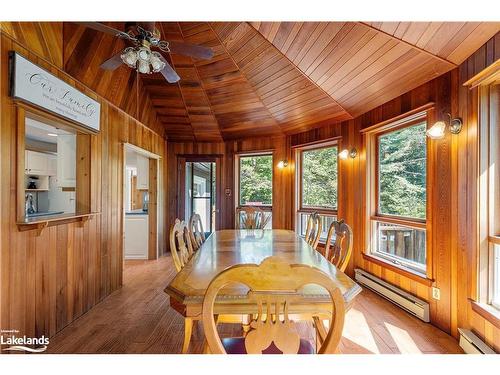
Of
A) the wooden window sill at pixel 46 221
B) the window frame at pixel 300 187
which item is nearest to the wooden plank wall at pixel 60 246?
the wooden window sill at pixel 46 221

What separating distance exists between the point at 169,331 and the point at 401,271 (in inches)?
96.9

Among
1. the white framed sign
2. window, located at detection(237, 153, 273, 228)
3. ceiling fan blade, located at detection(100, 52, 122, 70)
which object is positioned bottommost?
window, located at detection(237, 153, 273, 228)

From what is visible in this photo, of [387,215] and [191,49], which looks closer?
[191,49]

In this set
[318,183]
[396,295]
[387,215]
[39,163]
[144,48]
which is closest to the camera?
[144,48]

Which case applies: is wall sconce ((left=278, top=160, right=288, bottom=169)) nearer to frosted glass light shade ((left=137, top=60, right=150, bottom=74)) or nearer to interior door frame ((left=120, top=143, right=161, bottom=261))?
interior door frame ((left=120, top=143, right=161, bottom=261))

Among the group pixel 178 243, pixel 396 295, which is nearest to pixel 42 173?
pixel 178 243

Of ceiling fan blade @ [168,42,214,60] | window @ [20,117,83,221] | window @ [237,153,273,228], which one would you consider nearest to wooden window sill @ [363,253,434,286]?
window @ [237,153,273,228]

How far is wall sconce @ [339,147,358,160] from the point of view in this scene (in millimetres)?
3650

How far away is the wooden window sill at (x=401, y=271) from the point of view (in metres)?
2.55

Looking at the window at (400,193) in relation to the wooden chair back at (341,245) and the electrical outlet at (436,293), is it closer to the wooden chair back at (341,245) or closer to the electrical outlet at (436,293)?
the electrical outlet at (436,293)

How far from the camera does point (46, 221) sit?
2047 mm

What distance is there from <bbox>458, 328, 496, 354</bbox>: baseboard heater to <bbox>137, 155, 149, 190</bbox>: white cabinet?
190 inches

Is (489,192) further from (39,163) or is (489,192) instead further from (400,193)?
(39,163)

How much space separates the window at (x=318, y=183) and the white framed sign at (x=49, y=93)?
10.9ft
